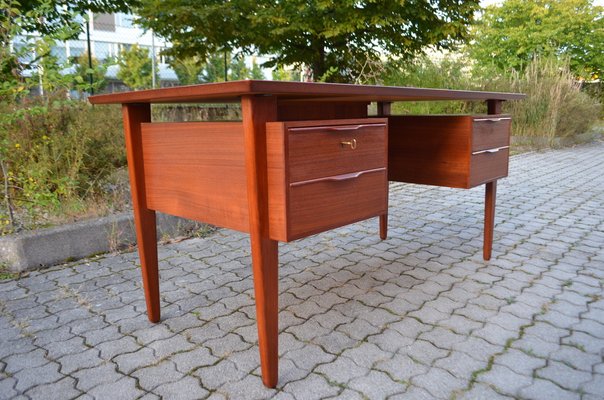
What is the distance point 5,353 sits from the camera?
73.4 inches

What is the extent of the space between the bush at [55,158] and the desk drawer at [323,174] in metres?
2.09

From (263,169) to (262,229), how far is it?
20 cm

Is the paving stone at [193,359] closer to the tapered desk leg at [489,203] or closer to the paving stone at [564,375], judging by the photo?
the paving stone at [564,375]

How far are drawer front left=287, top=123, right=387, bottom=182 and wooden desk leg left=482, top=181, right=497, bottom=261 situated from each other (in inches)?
49.4

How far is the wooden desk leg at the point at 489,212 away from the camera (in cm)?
279

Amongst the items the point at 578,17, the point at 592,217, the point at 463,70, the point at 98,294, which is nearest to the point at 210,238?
the point at 98,294

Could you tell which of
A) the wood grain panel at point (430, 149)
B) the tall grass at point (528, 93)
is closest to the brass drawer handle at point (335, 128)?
the wood grain panel at point (430, 149)

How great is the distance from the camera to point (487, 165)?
2592mm

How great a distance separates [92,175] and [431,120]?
2.86m

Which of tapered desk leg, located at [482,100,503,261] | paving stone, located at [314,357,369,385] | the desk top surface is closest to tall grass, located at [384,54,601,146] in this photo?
tapered desk leg, located at [482,100,503,261]

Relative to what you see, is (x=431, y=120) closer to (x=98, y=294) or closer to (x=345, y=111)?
(x=345, y=111)

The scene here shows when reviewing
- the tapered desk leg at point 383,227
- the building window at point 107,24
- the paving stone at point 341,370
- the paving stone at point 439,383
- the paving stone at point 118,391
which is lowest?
the paving stone at point 439,383

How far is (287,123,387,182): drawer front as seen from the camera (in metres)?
1.45

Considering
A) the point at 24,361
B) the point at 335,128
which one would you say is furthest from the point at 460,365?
the point at 24,361
